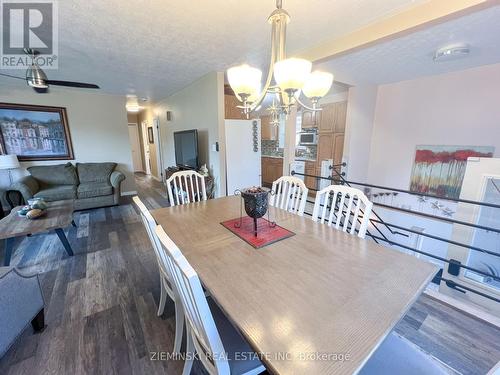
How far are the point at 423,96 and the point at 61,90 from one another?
6.98m

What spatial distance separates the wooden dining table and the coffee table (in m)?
1.96

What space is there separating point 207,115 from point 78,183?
10.0 ft

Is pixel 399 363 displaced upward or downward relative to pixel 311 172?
downward

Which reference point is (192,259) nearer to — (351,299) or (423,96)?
(351,299)

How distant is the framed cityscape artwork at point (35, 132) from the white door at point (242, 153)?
3.64 metres

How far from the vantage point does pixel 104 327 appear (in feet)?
5.41

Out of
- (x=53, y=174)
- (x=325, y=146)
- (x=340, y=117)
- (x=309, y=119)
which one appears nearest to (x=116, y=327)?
(x=53, y=174)

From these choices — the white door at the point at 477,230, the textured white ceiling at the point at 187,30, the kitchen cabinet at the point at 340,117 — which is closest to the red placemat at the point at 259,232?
the textured white ceiling at the point at 187,30

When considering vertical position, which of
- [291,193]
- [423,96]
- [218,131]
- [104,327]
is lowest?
[104,327]

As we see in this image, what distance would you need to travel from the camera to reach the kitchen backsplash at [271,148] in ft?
20.6

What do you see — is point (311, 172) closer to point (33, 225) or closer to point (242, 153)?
point (242, 153)

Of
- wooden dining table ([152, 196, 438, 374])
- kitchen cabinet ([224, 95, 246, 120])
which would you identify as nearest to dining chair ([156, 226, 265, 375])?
wooden dining table ([152, 196, 438, 374])

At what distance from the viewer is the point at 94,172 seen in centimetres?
452

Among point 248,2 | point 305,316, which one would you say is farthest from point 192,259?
point 248,2
